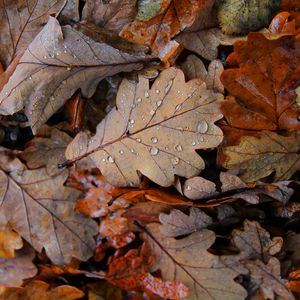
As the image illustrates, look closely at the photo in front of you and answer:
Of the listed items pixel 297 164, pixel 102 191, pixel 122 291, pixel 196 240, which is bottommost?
pixel 122 291

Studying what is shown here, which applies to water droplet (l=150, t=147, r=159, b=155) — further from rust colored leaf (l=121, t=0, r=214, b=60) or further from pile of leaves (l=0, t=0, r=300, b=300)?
rust colored leaf (l=121, t=0, r=214, b=60)

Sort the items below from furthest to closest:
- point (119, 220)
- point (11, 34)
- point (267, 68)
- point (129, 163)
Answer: point (119, 220)
point (11, 34)
point (129, 163)
point (267, 68)

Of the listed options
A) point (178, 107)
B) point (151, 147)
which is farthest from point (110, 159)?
point (178, 107)

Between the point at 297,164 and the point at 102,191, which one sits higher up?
the point at 297,164

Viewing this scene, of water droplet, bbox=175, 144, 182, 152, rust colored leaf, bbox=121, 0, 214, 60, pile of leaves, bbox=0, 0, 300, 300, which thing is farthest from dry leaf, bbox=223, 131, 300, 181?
rust colored leaf, bbox=121, 0, 214, 60

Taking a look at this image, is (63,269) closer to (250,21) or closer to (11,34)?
(11,34)

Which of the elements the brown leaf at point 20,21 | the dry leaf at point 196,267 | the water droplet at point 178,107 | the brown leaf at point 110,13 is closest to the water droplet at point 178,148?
the water droplet at point 178,107

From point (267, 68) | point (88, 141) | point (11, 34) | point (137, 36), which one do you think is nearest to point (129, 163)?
point (88, 141)
